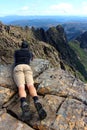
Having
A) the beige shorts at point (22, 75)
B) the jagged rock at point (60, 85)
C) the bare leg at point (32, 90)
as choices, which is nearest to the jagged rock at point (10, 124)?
the bare leg at point (32, 90)

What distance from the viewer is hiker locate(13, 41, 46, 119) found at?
1816 centimetres

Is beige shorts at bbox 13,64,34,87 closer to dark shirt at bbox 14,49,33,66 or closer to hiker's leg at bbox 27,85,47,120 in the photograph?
dark shirt at bbox 14,49,33,66

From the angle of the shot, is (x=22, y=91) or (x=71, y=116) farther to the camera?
(x=22, y=91)

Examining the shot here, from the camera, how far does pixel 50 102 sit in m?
19.7

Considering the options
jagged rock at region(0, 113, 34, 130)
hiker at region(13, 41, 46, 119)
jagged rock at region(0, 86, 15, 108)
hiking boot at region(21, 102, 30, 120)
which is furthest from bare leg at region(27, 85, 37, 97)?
jagged rock at region(0, 113, 34, 130)

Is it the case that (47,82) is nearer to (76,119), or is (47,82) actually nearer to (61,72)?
(61,72)

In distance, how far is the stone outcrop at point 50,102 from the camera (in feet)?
58.6

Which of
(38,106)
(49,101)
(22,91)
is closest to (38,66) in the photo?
(22,91)

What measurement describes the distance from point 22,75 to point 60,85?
303 cm

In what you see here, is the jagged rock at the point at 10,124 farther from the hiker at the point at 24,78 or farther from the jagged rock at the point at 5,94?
the jagged rock at the point at 5,94

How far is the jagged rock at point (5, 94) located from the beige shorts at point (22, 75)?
79cm

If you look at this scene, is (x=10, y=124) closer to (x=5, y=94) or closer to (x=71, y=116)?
(x=5, y=94)

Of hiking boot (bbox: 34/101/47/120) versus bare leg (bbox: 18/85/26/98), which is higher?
bare leg (bbox: 18/85/26/98)

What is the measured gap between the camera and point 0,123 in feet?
57.8
